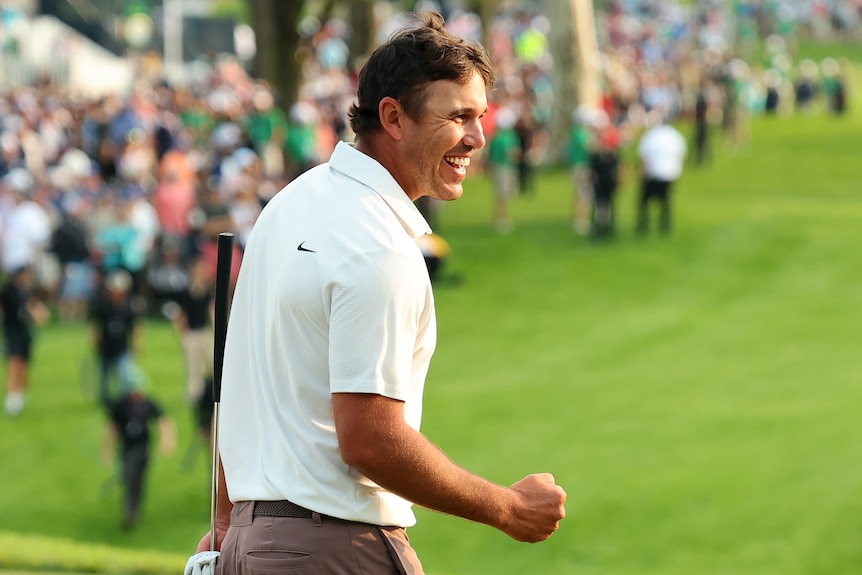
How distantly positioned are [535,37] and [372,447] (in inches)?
1549

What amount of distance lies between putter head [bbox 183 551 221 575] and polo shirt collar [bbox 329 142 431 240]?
814 millimetres

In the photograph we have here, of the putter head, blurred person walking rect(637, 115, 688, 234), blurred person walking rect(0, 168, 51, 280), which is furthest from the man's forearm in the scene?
blurred person walking rect(637, 115, 688, 234)

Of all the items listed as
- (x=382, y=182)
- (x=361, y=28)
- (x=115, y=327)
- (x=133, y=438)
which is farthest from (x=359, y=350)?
(x=361, y=28)

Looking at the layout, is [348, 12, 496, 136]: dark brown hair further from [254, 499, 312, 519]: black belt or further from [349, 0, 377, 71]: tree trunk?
[349, 0, 377, 71]: tree trunk

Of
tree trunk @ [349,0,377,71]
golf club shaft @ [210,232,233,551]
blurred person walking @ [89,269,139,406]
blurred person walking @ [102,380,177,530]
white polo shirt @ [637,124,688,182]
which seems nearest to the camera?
golf club shaft @ [210,232,233,551]

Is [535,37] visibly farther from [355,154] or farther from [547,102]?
[355,154]

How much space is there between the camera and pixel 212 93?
34125mm

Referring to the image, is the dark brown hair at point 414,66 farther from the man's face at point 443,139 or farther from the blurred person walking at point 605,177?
the blurred person walking at point 605,177

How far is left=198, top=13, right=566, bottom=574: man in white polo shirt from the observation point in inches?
104

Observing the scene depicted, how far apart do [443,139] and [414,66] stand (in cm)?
16

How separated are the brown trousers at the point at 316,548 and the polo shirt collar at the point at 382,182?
60 cm

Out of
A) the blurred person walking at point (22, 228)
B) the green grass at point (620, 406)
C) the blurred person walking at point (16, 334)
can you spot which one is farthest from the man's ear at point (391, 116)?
the blurred person walking at point (22, 228)

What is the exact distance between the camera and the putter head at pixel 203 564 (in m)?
2.99

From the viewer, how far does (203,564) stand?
9.84ft
